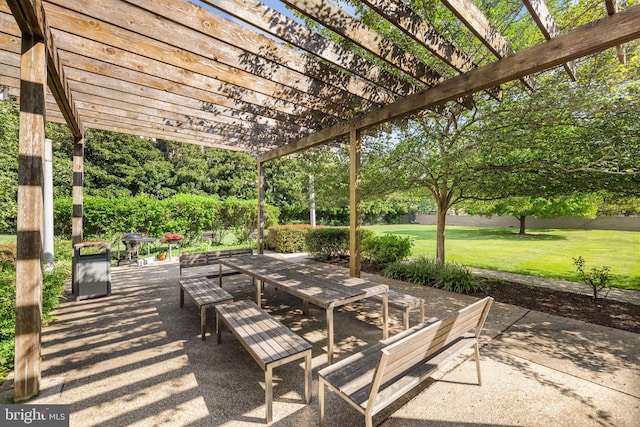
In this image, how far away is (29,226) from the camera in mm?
2385

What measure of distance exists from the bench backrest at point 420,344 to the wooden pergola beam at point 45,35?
3.84 meters

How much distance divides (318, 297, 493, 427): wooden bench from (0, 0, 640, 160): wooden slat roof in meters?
2.67

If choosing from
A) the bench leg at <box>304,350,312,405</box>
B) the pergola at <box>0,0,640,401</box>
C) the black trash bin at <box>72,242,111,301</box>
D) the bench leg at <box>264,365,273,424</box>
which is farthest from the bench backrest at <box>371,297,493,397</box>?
the black trash bin at <box>72,242,111,301</box>

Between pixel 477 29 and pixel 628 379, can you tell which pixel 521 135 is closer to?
pixel 477 29

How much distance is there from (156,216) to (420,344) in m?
11.7

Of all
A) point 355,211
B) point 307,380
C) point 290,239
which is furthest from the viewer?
point 290,239

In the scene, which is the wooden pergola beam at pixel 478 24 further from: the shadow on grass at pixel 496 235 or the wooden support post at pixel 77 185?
the shadow on grass at pixel 496 235

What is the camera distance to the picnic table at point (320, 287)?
298 cm

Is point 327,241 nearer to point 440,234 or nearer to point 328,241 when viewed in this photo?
point 328,241

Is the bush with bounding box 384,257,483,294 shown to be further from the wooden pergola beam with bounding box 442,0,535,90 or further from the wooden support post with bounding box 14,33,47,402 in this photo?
the wooden support post with bounding box 14,33,47,402

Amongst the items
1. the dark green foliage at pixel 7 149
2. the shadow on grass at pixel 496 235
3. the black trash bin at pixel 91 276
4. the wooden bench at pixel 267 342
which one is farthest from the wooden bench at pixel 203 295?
the shadow on grass at pixel 496 235

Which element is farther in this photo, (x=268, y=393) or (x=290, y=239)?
(x=290, y=239)

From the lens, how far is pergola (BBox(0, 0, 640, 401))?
2.38 meters

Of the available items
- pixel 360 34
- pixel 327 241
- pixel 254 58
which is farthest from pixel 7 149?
pixel 360 34
